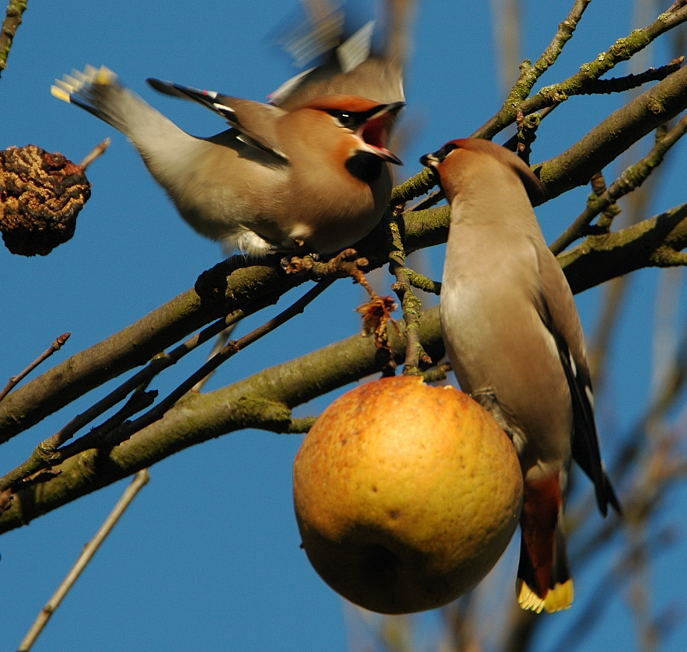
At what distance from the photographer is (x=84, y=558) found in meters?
3.37

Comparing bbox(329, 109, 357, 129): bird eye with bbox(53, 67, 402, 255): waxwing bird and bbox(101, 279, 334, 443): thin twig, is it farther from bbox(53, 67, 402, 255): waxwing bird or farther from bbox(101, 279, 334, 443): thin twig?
bbox(101, 279, 334, 443): thin twig

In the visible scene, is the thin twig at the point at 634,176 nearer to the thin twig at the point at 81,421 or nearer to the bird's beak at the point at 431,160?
the bird's beak at the point at 431,160

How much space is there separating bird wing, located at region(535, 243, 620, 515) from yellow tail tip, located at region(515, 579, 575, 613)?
0.31 meters

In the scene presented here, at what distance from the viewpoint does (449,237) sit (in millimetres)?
3705

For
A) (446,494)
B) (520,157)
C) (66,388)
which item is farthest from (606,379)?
(446,494)

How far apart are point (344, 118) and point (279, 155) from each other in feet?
0.92

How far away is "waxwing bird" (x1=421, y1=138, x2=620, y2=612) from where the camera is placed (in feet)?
11.4

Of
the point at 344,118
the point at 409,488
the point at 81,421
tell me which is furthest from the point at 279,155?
the point at 409,488

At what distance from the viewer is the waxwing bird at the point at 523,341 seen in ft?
11.4

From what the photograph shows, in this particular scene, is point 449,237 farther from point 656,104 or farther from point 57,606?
point 57,606

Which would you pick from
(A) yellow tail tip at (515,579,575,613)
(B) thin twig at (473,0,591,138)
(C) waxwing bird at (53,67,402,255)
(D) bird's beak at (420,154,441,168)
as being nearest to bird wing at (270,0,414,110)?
(C) waxwing bird at (53,67,402,255)

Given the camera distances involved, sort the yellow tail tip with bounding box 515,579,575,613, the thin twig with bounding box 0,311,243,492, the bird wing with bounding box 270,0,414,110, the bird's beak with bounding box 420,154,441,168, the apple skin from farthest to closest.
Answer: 1. the bird wing with bounding box 270,0,414,110
2. the bird's beak with bounding box 420,154,441,168
3. the yellow tail tip with bounding box 515,579,575,613
4. the thin twig with bounding box 0,311,243,492
5. the apple skin

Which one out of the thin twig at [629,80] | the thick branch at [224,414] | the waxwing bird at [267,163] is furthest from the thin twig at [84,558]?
the thin twig at [629,80]

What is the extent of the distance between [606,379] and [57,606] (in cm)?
271
